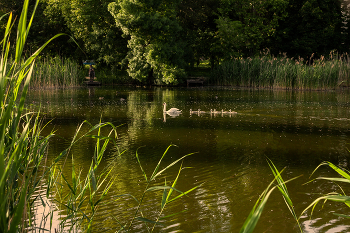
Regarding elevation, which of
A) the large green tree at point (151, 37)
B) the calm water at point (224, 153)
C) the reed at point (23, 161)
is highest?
the large green tree at point (151, 37)

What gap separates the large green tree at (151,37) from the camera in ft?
87.9

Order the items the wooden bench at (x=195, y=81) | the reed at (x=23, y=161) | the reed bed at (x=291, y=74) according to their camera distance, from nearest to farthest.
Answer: the reed at (x=23, y=161), the reed bed at (x=291, y=74), the wooden bench at (x=195, y=81)

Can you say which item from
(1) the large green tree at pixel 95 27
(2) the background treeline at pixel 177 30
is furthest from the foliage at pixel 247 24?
(1) the large green tree at pixel 95 27

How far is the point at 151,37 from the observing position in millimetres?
28047

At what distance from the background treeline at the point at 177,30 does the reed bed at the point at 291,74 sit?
3406 mm

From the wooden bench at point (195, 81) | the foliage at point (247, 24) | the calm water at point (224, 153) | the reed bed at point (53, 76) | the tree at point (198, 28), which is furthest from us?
the tree at point (198, 28)

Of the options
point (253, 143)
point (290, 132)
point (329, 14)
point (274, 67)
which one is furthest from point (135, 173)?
point (329, 14)

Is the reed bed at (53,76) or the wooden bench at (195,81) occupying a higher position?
the reed bed at (53,76)

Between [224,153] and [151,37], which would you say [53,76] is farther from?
[224,153]

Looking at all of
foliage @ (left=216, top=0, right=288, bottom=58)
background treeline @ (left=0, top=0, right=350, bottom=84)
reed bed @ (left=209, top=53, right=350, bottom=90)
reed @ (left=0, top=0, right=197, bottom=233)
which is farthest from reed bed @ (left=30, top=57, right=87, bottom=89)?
reed @ (left=0, top=0, right=197, bottom=233)

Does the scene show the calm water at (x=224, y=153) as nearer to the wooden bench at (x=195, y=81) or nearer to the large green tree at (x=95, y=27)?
the wooden bench at (x=195, y=81)

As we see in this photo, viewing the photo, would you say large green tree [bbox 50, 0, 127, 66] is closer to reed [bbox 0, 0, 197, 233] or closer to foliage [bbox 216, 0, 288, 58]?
foliage [bbox 216, 0, 288, 58]

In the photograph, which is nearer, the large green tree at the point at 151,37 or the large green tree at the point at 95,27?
the large green tree at the point at 151,37

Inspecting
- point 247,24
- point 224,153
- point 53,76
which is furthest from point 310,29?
point 224,153
